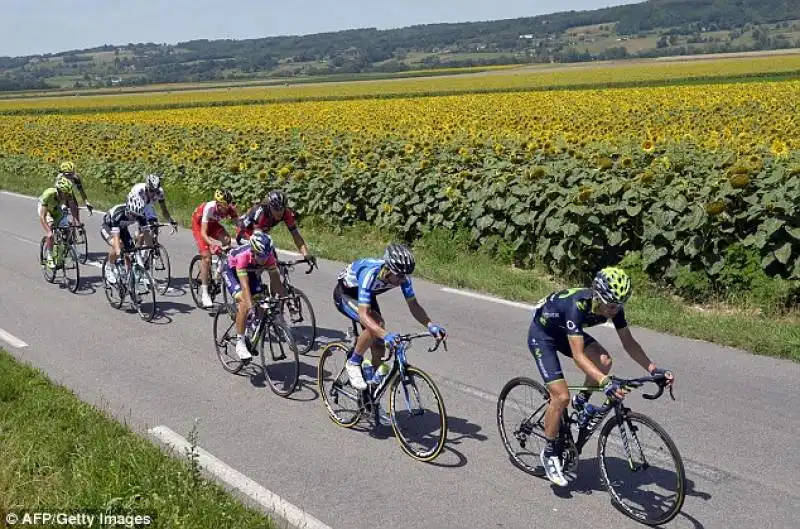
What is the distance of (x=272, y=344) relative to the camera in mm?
9391

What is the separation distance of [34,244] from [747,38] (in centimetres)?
17673

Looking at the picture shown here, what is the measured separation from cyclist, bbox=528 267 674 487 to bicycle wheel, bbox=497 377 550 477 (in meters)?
0.23

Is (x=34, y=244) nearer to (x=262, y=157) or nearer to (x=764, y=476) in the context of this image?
(x=262, y=157)

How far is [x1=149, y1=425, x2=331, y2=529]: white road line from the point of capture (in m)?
6.28

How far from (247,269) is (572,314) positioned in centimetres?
420

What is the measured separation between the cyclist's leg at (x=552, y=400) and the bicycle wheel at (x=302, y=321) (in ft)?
13.8

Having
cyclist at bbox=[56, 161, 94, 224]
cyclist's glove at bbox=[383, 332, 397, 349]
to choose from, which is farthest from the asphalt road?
cyclist at bbox=[56, 161, 94, 224]

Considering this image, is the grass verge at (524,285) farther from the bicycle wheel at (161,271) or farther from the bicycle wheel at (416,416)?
the bicycle wheel at (416,416)

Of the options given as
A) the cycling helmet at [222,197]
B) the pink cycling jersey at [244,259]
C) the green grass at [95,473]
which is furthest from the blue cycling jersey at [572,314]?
the cycling helmet at [222,197]

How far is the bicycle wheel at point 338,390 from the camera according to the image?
809 cm

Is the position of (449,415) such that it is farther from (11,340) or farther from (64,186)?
(64,186)

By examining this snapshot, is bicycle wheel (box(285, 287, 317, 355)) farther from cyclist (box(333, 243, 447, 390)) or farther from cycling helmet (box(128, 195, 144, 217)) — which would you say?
cycling helmet (box(128, 195, 144, 217))

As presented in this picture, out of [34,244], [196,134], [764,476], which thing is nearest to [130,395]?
[764,476]

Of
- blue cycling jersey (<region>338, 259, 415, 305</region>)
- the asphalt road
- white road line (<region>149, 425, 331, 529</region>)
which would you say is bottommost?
the asphalt road
